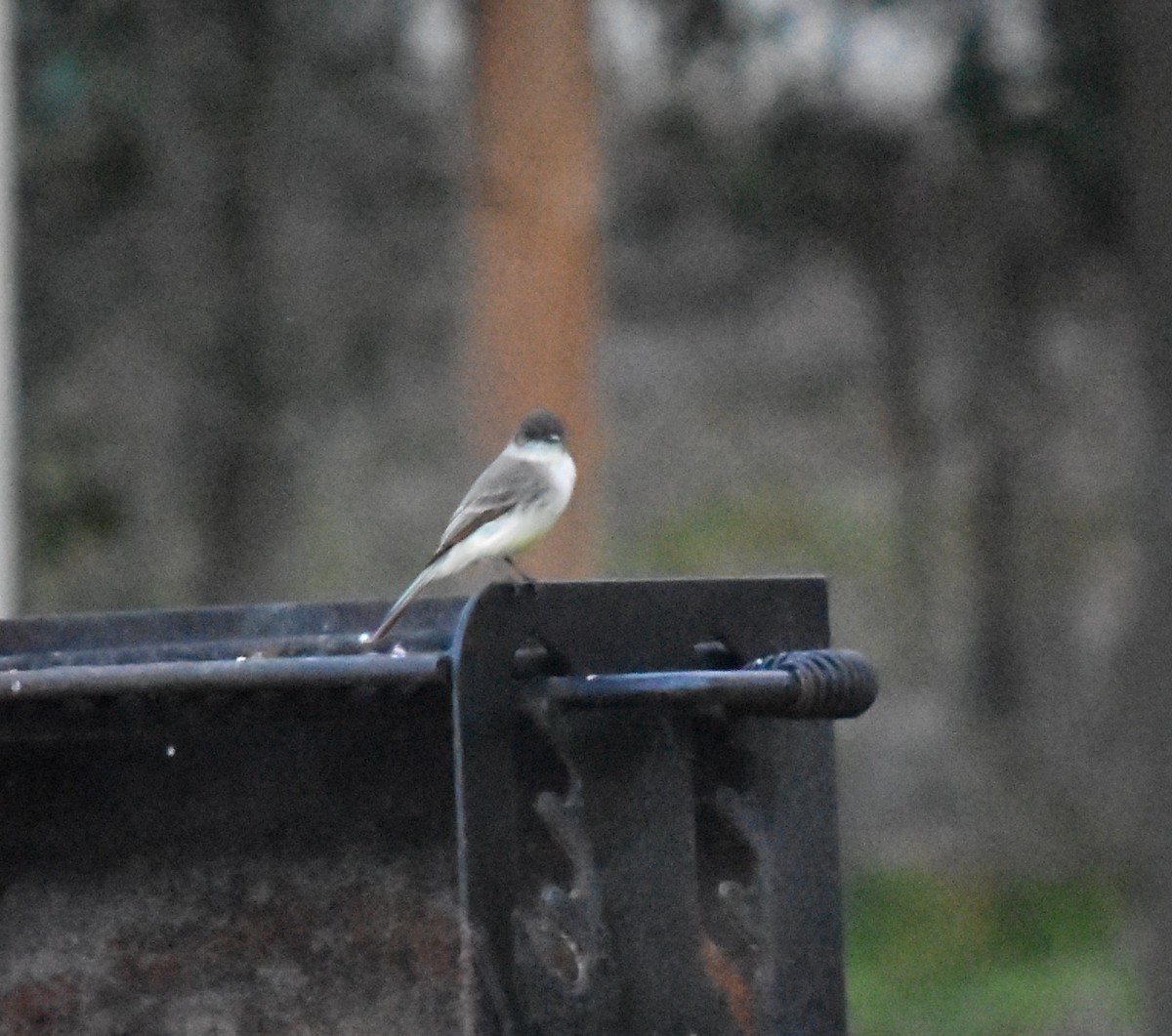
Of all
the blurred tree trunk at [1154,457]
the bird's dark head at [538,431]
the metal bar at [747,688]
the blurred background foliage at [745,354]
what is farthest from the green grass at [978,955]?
the metal bar at [747,688]

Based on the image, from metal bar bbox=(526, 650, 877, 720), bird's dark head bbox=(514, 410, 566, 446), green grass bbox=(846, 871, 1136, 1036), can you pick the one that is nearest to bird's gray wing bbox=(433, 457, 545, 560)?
bird's dark head bbox=(514, 410, 566, 446)

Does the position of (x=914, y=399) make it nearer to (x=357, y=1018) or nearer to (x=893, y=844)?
(x=893, y=844)

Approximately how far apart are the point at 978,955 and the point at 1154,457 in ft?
16.2

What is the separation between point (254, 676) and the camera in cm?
195

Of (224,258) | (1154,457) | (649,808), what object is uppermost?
(649,808)

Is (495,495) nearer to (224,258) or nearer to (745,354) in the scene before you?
(224,258)

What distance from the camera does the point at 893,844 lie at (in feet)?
45.0

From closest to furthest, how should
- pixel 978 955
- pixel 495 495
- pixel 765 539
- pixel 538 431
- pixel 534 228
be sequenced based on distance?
1. pixel 495 495
2. pixel 538 431
3. pixel 534 228
4. pixel 978 955
5. pixel 765 539

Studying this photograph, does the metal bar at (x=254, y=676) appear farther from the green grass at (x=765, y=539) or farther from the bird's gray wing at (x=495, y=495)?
the green grass at (x=765, y=539)

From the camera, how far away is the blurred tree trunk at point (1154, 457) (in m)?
7.84

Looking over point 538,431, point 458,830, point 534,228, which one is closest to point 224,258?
point 534,228

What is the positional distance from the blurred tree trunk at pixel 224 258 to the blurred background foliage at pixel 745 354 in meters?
0.02

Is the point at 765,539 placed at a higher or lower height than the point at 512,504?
lower

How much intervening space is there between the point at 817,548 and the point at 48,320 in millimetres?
5102
